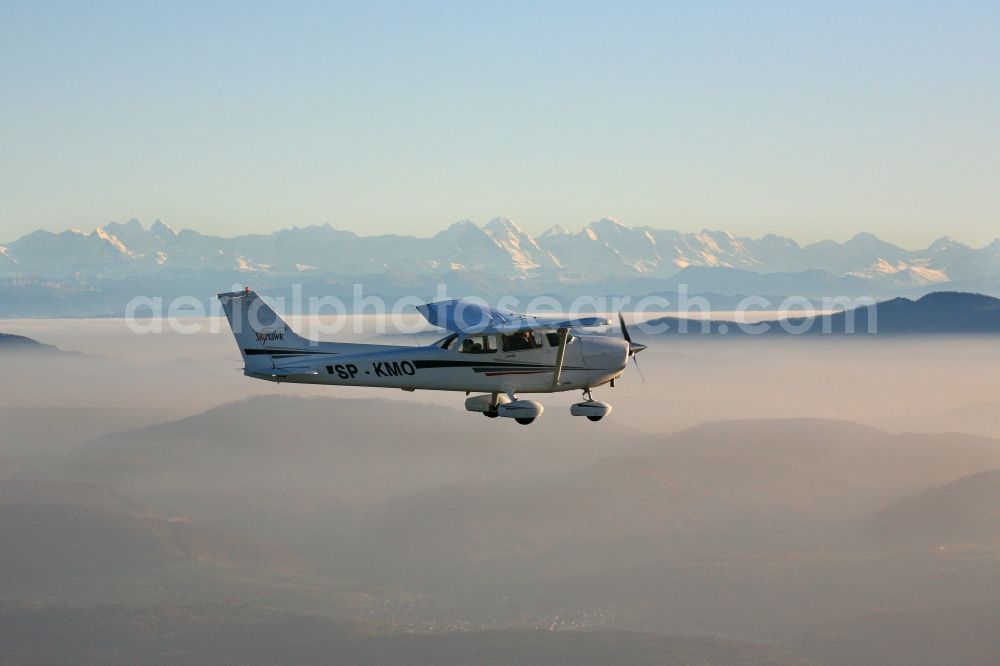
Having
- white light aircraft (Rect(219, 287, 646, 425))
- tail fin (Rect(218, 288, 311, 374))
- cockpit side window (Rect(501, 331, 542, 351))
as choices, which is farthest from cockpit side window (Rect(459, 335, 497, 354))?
tail fin (Rect(218, 288, 311, 374))

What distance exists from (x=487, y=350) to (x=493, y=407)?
8.93 feet

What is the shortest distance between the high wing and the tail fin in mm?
6026

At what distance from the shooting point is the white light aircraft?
142 ft

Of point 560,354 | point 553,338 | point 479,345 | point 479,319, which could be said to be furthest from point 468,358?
point 560,354

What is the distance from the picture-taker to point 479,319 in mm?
45812

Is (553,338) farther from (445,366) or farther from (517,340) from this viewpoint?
(445,366)

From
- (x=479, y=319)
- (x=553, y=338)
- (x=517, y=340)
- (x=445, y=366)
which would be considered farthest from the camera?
(x=479, y=319)

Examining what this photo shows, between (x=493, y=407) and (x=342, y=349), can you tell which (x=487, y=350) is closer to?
(x=493, y=407)

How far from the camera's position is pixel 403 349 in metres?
44.5

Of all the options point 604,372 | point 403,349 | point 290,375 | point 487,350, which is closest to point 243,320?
point 290,375

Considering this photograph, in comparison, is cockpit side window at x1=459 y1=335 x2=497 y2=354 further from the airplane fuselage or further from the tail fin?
the tail fin

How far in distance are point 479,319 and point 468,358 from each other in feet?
9.30

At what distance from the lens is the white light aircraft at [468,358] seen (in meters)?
43.3

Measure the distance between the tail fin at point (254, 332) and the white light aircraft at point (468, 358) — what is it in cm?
4
